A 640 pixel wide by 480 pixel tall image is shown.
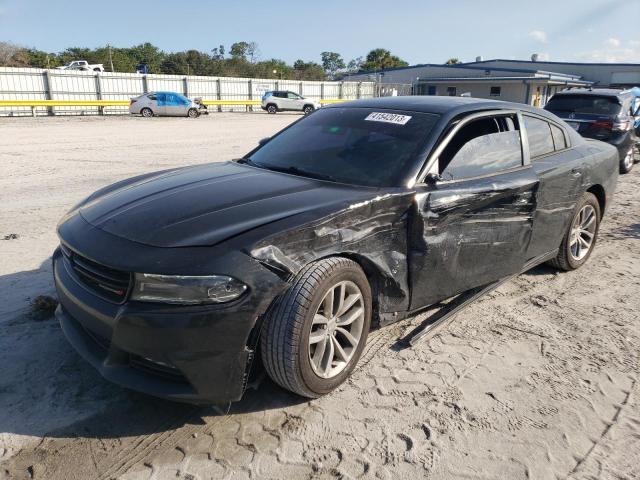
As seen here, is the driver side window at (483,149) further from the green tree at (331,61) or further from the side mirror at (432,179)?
the green tree at (331,61)

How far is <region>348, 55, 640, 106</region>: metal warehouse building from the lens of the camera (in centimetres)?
4172

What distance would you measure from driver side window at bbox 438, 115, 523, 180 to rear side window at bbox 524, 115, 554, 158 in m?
0.21

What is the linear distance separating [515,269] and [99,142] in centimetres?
1455

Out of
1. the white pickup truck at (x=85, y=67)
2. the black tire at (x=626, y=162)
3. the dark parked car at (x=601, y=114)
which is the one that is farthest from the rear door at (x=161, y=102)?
the black tire at (x=626, y=162)

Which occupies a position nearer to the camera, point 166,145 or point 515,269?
point 515,269

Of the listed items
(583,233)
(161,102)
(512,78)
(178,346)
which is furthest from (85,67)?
(178,346)

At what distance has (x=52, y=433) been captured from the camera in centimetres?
265

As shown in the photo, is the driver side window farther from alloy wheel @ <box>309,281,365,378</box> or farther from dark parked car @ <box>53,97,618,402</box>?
alloy wheel @ <box>309,281,365,378</box>

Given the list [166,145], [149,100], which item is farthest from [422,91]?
[166,145]

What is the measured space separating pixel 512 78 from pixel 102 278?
4331 cm

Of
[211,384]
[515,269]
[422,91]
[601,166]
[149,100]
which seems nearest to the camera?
[211,384]

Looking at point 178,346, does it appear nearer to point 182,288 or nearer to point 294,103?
point 182,288

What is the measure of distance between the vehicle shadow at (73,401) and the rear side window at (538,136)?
9.46 ft

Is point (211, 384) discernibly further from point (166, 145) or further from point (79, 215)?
point (166, 145)
